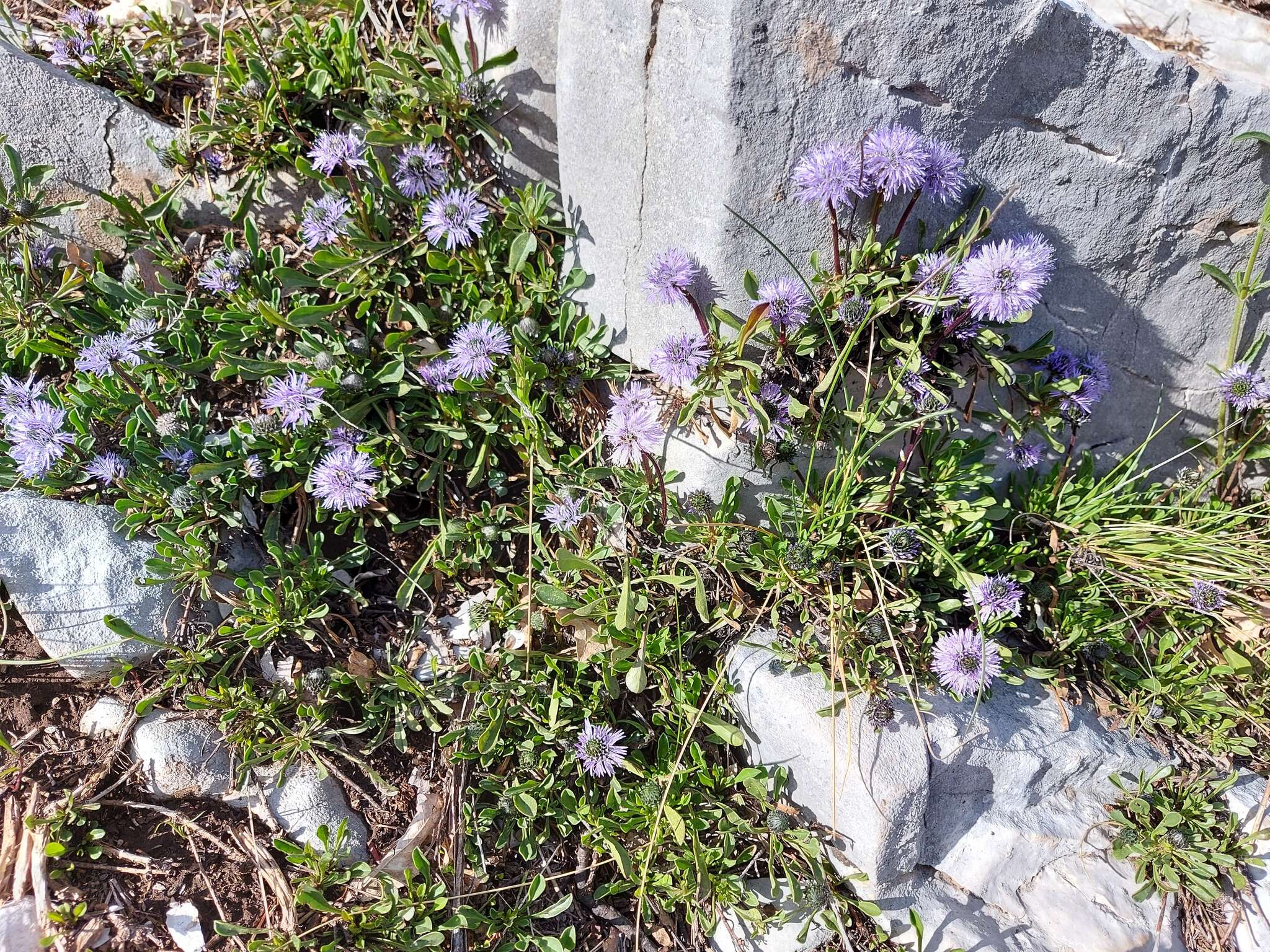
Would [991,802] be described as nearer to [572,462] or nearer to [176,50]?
[572,462]

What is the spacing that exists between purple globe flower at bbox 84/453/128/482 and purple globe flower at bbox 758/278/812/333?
87.3 inches

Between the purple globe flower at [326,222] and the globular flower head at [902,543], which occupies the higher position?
the purple globe flower at [326,222]

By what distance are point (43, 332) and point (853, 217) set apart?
2.93m

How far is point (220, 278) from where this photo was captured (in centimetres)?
314

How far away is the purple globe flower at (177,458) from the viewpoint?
293 cm

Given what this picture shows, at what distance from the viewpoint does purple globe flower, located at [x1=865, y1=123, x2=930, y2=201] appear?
2.56 m

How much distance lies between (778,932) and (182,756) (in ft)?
6.57

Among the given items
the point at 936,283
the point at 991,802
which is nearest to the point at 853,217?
the point at 936,283

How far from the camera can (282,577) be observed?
9.43ft

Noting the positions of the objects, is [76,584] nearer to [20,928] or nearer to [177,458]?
[177,458]

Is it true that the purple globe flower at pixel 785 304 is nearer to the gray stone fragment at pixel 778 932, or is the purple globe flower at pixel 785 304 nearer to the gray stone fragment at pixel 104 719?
the gray stone fragment at pixel 778 932

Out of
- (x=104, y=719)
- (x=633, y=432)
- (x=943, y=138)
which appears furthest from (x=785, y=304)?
(x=104, y=719)

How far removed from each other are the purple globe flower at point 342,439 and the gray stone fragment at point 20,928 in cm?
162

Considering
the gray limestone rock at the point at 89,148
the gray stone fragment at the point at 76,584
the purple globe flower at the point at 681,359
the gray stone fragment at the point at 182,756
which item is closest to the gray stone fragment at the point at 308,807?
the gray stone fragment at the point at 182,756
